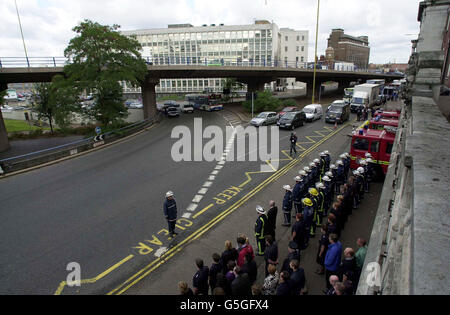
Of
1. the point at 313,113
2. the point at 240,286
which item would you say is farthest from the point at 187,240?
A: the point at 313,113

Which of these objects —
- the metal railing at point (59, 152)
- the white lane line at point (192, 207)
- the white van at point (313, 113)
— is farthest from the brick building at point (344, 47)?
the white lane line at point (192, 207)

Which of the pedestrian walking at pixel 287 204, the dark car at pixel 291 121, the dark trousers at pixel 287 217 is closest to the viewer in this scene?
the pedestrian walking at pixel 287 204

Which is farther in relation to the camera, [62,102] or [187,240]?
[62,102]

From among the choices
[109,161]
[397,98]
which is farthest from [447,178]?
[397,98]

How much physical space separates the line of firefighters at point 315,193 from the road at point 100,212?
2.94 metres

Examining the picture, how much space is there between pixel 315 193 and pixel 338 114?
2310cm

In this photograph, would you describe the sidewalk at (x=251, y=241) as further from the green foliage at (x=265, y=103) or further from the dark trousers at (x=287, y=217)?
the green foliage at (x=265, y=103)

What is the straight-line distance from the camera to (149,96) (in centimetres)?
3569

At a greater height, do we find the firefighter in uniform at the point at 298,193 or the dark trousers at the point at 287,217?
the firefighter in uniform at the point at 298,193

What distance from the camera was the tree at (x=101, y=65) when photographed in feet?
74.5

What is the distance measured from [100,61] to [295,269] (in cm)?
2356

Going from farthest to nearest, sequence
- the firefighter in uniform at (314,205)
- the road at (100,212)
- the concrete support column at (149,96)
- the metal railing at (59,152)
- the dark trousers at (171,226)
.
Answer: the concrete support column at (149,96), the metal railing at (59,152), the dark trousers at (171,226), the firefighter in uniform at (314,205), the road at (100,212)

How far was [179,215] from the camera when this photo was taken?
11.3 m

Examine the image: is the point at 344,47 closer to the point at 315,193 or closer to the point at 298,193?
the point at 298,193
